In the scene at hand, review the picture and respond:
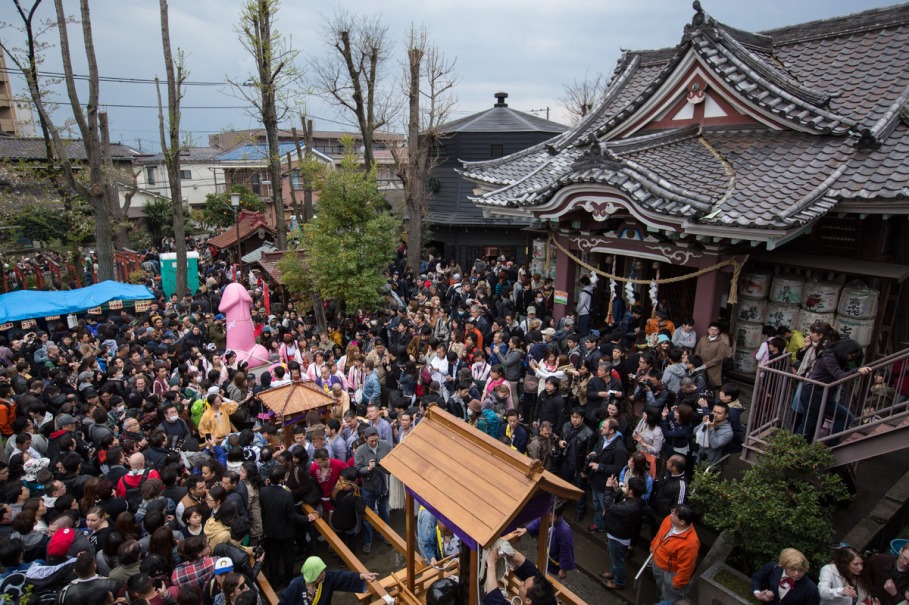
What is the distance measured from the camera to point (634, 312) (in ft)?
39.5

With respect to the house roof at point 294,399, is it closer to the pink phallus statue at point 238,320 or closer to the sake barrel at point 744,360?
the pink phallus statue at point 238,320

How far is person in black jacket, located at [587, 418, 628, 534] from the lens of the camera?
6.75m

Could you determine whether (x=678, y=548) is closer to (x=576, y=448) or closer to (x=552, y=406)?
(x=576, y=448)

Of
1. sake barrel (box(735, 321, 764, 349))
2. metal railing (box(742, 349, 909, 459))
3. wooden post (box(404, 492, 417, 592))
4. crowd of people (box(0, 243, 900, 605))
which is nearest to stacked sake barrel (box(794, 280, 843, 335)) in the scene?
sake barrel (box(735, 321, 764, 349))

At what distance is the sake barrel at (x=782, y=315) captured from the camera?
9.52 m

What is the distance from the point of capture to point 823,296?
9.05 m

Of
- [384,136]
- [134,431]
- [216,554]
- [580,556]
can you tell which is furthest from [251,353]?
[384,136]

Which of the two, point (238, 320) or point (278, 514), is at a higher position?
point (238, 320)

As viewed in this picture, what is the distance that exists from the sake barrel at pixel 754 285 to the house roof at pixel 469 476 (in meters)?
7.58

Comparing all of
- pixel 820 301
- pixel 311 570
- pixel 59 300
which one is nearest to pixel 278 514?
pixel 311 570

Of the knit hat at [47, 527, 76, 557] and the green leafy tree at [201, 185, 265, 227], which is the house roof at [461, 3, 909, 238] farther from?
the green leafy tree at [201, 185, 265, 227]

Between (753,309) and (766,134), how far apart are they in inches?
134

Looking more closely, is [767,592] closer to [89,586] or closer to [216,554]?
[216,554]

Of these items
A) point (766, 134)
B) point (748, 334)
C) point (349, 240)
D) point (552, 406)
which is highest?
point (766, 134)
